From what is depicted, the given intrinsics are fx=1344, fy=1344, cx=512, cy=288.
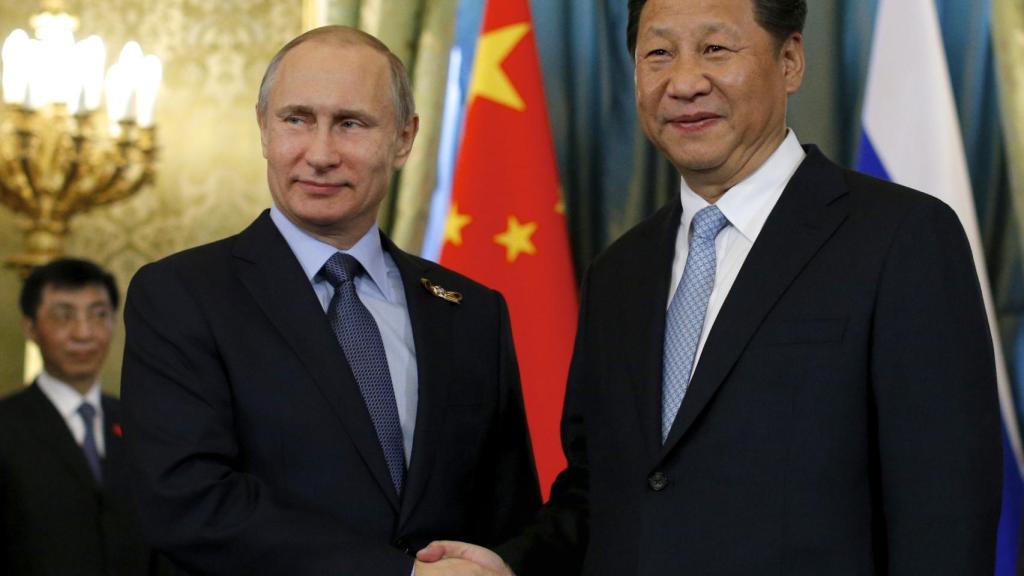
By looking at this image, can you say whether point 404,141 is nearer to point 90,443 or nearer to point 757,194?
point 757,194

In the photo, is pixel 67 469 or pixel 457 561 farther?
pixel 67 469

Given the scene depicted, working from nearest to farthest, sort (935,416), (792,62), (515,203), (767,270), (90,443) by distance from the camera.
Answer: (935,416) < (767,270) < (792,62) < (515,203) < (90,443)

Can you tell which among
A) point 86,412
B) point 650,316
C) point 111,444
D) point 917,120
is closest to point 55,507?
point 111,444

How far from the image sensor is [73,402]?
4227 millimetres

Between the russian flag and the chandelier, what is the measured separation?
2.60m

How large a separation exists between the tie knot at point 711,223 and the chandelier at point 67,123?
3.20m

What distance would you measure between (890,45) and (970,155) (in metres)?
0.45

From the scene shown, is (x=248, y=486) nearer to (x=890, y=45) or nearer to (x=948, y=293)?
(x=948, y=293)

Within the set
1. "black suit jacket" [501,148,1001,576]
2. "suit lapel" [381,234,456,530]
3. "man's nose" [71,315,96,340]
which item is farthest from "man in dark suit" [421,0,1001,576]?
"man's nose" [71,315,96,340]

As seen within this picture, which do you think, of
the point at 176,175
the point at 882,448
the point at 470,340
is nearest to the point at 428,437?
the point at 470,340

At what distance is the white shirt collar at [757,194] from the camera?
2.06 m

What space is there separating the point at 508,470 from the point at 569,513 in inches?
5.5

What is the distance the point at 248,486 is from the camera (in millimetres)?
1998

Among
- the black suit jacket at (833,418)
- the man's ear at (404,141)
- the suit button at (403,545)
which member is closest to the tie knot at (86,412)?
the man's ear at (404,141)
